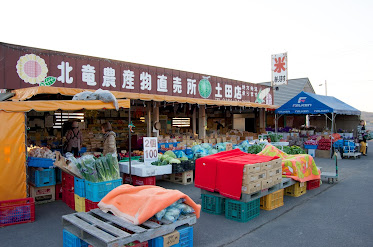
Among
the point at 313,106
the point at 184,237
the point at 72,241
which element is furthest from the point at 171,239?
the point at 313,106

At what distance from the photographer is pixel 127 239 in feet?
11.5

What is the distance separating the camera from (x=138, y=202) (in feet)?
13.4

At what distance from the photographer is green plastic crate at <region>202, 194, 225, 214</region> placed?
20.9 feet

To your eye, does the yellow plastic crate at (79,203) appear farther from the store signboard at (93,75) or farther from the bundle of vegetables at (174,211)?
the store signboard at (93,75)

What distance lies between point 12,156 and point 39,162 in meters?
0.88

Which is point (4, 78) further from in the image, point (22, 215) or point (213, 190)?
point (213, 190)

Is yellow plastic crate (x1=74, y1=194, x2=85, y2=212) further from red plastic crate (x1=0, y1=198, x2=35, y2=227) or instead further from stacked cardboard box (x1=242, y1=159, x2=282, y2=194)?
stacked cardboard box (x1=242, y1=159, x2=282, y2=194)

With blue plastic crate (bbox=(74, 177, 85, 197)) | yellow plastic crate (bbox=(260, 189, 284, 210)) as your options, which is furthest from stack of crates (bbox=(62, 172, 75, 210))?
yellow plastic crate (bbox=(260, 189, 284, 210))

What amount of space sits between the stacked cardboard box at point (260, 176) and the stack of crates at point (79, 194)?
3540 millimetres

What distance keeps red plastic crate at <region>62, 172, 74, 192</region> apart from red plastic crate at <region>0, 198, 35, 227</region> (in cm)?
99

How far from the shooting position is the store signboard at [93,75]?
9.96m

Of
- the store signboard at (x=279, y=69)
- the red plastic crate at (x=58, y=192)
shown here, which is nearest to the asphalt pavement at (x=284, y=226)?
the red plastic crate at (x=58, y=192)

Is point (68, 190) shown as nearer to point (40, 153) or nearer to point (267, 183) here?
point (40, 153)

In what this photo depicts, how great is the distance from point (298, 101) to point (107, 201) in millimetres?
15932
